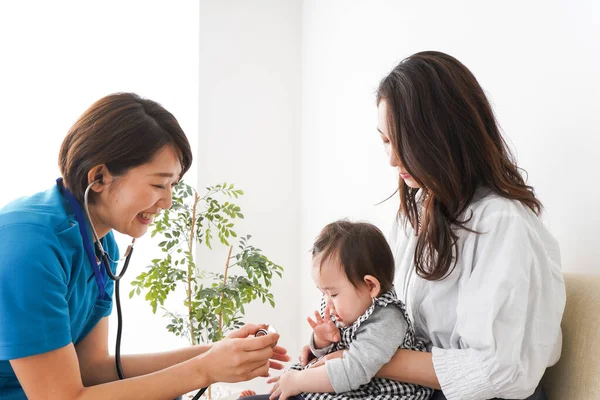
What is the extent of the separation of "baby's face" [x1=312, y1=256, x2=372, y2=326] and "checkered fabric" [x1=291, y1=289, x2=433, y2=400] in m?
0.03

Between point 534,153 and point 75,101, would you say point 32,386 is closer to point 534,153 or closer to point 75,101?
point 534,153

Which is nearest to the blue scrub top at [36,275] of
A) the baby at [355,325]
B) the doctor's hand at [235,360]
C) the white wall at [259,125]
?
the doctor's hand at [235,360]

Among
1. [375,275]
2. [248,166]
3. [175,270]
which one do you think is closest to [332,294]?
[375,275]

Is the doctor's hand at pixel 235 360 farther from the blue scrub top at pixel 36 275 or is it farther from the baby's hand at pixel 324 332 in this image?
the blue scrub top at pixel 36 275

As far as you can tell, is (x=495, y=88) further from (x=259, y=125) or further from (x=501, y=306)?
(x=259, y=125)

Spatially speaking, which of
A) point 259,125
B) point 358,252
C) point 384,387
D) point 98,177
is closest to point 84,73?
point 259,125

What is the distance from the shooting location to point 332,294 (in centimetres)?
142

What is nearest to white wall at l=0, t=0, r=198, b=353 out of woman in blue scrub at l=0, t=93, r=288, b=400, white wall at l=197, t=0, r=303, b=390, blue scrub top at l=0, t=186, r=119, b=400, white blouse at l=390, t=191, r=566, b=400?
white wall at l=197, t=0, r=303, b=390

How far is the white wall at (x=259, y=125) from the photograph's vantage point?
3002 mm

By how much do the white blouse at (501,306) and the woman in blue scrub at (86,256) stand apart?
44cm

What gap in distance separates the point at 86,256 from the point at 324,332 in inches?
23.4

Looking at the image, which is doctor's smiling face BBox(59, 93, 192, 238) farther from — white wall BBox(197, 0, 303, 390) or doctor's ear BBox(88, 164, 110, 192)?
white wall BBox(197, 0, 303, 390)

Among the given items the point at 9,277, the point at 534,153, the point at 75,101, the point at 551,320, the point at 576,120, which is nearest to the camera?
the point at 9,277

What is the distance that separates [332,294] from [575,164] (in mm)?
774
